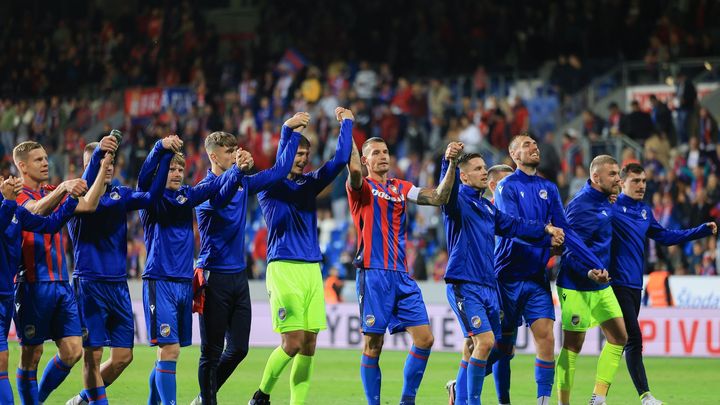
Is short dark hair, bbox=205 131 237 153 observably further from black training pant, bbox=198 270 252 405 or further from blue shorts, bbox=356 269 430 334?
blue shorts, bbox=356 269 430 334

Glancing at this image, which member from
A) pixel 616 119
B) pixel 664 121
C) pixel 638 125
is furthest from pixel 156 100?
pixel 664 121

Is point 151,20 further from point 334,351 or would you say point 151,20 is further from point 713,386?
point 713,386

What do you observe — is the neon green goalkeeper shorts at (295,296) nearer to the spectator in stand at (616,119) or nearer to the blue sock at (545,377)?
the blue sock at (545,377)

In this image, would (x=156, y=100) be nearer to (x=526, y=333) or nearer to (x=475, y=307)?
(x=526, y=333)

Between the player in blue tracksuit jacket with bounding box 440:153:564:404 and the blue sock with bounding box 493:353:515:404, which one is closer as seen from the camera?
the player in blue tracksuit jacket with bounding box 440:153:564:404

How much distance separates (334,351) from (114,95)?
15008 mm

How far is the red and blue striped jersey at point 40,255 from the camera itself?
898 cm

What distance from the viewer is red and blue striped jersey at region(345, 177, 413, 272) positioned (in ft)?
31.3

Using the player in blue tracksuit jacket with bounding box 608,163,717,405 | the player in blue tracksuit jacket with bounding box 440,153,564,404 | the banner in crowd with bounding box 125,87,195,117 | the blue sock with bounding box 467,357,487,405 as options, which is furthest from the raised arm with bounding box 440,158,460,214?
the banner in crowd with bounding box 125,87,195,117

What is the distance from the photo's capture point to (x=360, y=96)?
2555cm

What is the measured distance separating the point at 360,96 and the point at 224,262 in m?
16.3

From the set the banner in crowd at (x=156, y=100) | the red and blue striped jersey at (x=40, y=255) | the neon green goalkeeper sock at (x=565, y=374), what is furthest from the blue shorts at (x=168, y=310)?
the banner in crowd at (x=156, y=100)

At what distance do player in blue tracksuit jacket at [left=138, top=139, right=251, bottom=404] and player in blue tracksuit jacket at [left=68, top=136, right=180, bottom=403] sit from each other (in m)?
0.16

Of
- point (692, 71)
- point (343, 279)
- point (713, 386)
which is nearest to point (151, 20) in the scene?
point (343, 279)
